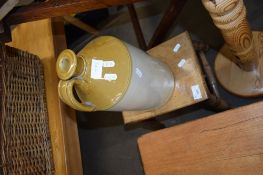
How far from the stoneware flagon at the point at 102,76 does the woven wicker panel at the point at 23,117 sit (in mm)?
338

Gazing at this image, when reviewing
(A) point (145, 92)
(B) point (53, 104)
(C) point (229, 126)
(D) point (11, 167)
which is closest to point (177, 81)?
(A) point (145, 92)

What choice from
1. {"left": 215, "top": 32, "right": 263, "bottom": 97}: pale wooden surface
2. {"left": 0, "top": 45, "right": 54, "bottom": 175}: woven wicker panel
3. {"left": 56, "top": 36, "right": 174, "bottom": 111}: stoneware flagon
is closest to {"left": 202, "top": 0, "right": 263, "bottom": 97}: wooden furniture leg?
{"left": 215, "top": 32, "right": 263, "bottom": 97}: pale wooden surface

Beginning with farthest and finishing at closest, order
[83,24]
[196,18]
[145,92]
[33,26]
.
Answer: [83,24] < [196,18] < [33,26] < [145,92]

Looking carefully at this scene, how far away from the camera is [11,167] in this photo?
1041 mm

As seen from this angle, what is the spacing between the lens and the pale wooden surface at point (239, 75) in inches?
50.4

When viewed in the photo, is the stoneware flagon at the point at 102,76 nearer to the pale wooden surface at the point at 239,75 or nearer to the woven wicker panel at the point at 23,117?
the woven wicker panel at the point at 23,117

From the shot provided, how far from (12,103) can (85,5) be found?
0.55 m

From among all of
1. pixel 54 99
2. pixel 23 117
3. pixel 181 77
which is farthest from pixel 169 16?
pixel 23 117

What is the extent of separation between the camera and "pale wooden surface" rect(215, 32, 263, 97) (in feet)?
4.20

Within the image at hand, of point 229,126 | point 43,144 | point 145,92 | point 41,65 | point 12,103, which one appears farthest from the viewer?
point 41,65

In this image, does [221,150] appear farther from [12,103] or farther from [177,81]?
[12,103]

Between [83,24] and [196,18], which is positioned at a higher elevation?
[83,24]

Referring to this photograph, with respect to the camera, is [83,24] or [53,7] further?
[83,24]

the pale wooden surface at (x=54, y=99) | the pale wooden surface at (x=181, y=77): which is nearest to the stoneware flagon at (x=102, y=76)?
the pale wooden surface at (x=181, y=77)
